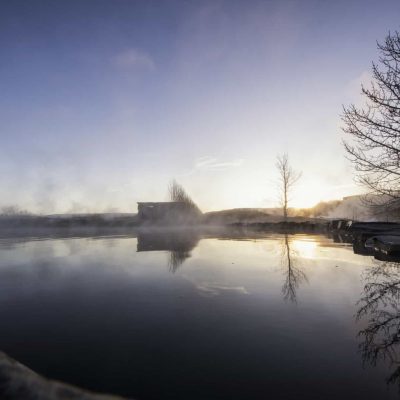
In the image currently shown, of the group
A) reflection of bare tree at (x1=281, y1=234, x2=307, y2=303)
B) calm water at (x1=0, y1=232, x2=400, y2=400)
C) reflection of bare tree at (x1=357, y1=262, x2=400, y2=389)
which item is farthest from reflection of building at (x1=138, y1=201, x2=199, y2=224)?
reflection of bare tree at (x1=357, y1=262, x2=400, y2=389)

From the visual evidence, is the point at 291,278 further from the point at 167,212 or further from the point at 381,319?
the point at 167,212

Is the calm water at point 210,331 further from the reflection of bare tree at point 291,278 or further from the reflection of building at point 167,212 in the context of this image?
the reflection of building at point 167,212

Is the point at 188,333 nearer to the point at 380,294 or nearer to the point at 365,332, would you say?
the point at 365,332

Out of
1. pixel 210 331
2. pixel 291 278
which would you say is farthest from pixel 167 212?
pixel 210 331

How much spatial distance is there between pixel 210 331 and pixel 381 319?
3259 millimetres

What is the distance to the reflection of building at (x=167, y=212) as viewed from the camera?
61875 mm

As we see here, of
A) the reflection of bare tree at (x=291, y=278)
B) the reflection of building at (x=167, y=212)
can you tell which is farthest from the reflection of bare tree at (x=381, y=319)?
the reflection of building at (x=167, y=212)

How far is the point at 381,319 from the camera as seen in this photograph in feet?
19.5

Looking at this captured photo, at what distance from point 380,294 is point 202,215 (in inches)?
2245

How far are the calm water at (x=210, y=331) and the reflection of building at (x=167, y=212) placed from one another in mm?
51102

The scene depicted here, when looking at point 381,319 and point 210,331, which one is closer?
point 210,331

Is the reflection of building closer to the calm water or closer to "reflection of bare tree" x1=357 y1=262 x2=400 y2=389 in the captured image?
the calm water

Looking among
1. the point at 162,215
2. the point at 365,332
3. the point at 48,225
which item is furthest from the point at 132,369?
the point at 48,225

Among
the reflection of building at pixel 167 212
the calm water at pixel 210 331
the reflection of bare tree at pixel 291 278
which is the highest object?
the reflection of building at pixel 167 212
